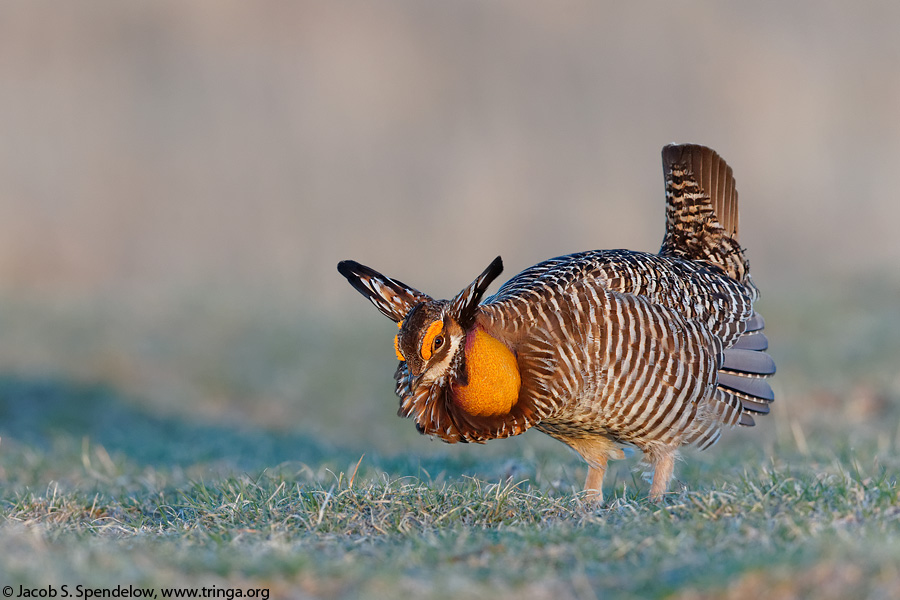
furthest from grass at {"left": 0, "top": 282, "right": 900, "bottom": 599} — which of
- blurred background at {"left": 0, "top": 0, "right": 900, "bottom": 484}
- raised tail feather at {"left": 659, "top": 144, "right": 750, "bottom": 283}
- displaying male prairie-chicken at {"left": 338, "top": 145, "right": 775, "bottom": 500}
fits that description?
raised tail feather at {"left": 659, "top": 144, "right": 750, "bottom": 283}

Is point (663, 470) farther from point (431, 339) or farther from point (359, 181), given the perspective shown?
point (359, 181)

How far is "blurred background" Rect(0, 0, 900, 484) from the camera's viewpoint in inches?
347

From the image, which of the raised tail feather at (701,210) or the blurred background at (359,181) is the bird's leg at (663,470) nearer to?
the raised tail feather at (701,210)

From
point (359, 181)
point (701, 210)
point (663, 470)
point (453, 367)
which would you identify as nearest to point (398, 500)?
point (453, 367)

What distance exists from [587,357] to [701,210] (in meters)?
1.75

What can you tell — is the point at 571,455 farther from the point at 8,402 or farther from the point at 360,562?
the point at 8,402

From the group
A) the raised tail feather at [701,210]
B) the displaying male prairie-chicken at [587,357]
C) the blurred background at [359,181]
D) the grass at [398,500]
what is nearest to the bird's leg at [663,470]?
the displaying male prairie-chicken at [587,357]

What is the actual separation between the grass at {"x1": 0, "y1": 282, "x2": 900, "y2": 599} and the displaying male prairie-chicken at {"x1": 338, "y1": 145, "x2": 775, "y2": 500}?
0.29 meters

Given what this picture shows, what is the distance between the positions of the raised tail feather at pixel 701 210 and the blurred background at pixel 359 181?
7.05ft

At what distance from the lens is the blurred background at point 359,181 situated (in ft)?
28.9

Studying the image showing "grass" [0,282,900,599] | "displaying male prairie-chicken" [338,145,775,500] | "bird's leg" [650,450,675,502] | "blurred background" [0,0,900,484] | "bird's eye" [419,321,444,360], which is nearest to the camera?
"grass" [0,282,900,599]

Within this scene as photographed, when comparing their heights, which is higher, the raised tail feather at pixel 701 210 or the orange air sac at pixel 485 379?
the raised tail feather at pixel 701 210

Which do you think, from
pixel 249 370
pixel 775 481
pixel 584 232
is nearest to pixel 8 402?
pixel 249 370

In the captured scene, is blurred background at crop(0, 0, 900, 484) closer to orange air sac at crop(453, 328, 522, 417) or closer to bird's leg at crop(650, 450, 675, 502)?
bird's leg at crop(650, 450, 675, 502)
